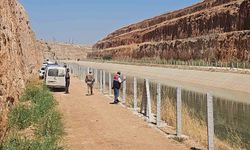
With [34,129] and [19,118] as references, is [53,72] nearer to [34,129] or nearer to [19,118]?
[19,118]

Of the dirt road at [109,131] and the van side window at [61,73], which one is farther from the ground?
the van side window at [61,73]

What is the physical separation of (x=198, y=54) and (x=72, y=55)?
114700 millimetres

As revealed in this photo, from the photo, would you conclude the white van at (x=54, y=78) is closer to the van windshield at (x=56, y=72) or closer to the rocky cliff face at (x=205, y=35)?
the van windshield at (x=56, y=72)

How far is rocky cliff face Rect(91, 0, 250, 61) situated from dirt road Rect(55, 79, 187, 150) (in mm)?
45981

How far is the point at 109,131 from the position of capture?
1293 centimetres

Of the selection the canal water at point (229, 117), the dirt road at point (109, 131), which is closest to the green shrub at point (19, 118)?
the dirt road at point (109, 131)

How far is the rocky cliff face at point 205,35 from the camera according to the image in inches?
2608

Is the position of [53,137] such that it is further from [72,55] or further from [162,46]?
[72,55]

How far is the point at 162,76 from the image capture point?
55.0 meters

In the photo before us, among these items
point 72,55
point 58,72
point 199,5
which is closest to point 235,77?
point 58,72

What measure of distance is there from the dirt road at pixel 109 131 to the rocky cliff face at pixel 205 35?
45981 mm

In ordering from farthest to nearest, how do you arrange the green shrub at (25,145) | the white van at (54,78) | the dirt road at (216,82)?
the dirt road at (216,82)
the white van at (54,78)
the green shrub at (25,145)

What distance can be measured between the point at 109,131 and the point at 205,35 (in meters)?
69.8

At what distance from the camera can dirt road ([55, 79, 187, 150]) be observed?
433 inches
